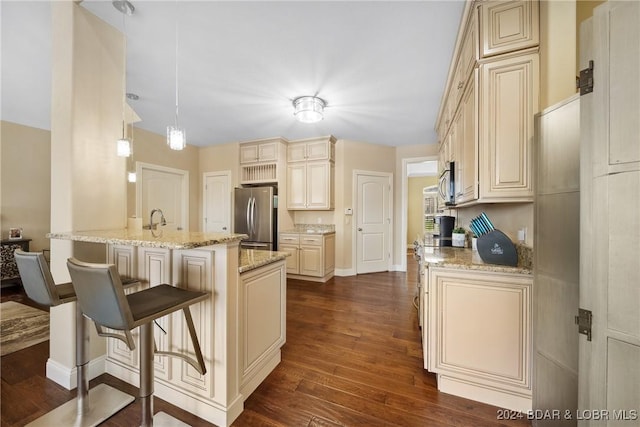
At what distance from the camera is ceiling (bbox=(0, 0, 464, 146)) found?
1.71 m

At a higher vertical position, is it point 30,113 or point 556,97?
point 30,113

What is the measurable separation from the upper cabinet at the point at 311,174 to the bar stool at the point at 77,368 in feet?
10.6

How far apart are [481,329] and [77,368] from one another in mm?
2458

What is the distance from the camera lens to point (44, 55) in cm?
221

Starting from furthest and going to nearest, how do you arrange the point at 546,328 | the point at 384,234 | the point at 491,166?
the point at 384,234, the point at 491,166, the point at 546,328

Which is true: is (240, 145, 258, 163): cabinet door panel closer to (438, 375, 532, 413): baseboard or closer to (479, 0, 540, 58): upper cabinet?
(479, 0, 540, 58): upper cabinet

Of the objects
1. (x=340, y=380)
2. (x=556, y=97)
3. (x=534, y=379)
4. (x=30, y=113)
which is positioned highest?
(x=30, y=113)

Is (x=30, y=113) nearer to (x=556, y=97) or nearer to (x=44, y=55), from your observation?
(x=44, y=55)

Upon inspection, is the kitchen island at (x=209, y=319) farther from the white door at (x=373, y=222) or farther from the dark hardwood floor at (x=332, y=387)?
the white door at (x=373, y=222)

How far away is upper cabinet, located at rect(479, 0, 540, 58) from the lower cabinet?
4.65 ft

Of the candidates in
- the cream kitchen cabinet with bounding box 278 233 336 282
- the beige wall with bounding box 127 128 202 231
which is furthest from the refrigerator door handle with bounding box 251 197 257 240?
the beige wall with bounding box 127 128 202 231

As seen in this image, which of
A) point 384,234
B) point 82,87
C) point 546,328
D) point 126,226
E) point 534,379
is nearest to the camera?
point 546,328

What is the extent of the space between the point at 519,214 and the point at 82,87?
3290 mm

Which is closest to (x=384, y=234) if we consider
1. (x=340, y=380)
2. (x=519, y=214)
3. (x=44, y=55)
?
(x=519, y=214)
